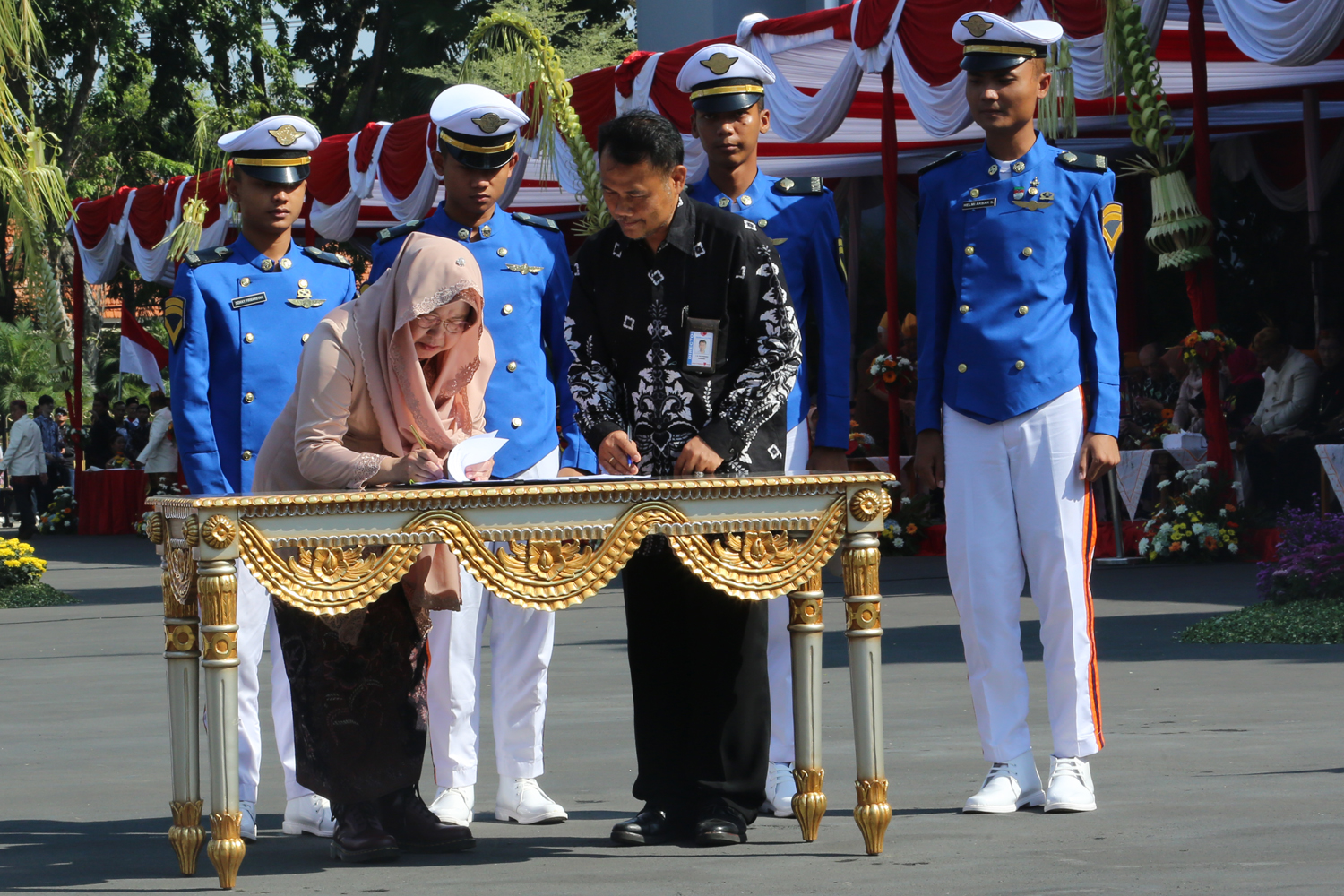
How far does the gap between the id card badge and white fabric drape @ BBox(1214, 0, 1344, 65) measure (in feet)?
26.0

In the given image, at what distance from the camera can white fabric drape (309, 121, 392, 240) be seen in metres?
20.2

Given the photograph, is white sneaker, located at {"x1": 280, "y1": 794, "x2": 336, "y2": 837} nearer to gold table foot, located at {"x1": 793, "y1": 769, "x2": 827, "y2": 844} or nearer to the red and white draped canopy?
gold table foot, located at {"x1": 793, "y1": 769, "x2": 827, "y2": 844}

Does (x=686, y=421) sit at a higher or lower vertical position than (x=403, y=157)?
lower

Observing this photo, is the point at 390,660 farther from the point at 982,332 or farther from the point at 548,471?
the point at 982,332

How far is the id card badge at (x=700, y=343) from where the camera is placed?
5.02m

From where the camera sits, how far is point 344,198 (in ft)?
69.4

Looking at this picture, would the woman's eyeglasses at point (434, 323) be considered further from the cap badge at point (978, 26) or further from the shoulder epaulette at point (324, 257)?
the cap badge at point (978, 26)

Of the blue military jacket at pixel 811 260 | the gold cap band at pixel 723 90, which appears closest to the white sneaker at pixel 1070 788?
the blue military jacket at pixel 811 260

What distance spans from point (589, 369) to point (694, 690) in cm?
92

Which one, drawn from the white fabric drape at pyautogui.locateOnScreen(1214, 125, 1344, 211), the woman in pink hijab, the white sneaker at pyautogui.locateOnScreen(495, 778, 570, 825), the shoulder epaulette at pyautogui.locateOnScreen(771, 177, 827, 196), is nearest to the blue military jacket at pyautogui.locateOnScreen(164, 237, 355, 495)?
the woman in pink hijab

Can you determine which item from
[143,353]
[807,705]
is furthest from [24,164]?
[807,705]

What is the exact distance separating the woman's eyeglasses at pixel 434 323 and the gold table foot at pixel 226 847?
1.27 meters

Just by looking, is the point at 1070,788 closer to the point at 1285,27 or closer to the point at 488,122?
the point at 488,122

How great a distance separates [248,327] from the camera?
553cm
